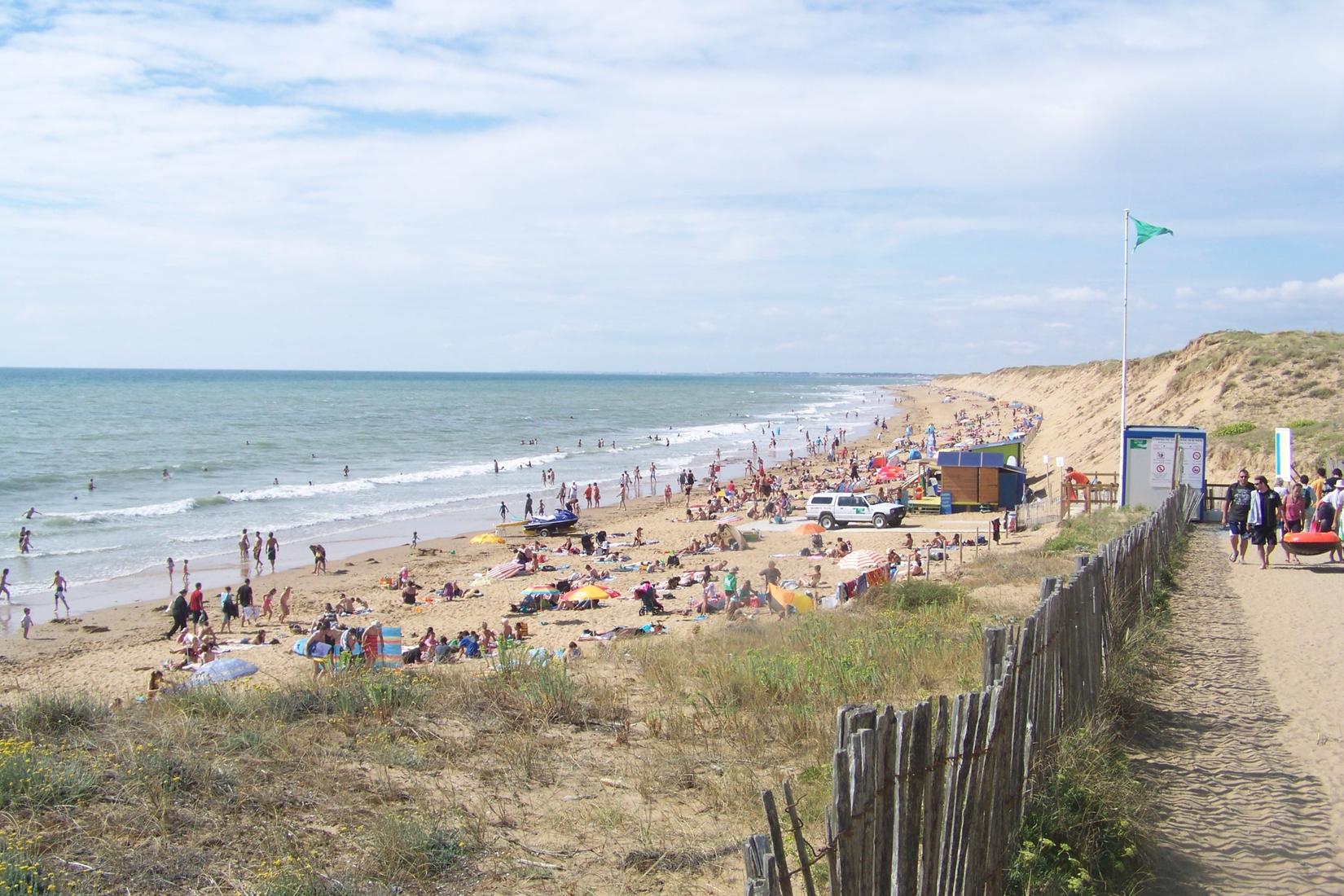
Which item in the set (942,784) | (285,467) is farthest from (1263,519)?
(285,467)

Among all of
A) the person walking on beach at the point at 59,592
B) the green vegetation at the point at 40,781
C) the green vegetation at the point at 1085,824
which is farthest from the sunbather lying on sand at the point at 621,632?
the person walking on beach at the point at 59,592

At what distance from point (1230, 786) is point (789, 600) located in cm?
984

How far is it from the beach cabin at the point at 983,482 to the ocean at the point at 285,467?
16208mm

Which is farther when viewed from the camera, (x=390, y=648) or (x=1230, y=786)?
(x=390, y=648)

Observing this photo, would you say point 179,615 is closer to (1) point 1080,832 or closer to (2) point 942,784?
(1) point 1080,832

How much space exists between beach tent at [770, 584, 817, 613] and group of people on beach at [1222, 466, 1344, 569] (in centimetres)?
654

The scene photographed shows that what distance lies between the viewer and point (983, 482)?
2972cm

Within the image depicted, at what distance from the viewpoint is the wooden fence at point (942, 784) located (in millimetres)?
3418

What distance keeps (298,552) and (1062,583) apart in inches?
1034

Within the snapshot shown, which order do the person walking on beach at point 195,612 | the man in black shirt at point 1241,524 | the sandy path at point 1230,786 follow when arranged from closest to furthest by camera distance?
the sandy path at point 1230,786
the man in black shirt at point 1241,524
the person walking on beach at point 195,612

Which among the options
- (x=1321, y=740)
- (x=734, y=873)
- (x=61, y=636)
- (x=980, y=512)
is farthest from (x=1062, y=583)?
(x=980, y=512)

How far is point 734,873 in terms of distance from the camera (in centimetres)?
479

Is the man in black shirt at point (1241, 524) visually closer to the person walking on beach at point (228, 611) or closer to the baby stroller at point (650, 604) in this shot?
the baby stroller at point (650, 604)

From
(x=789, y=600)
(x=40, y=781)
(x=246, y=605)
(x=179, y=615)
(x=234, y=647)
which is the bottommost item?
(x=234, y=647)
